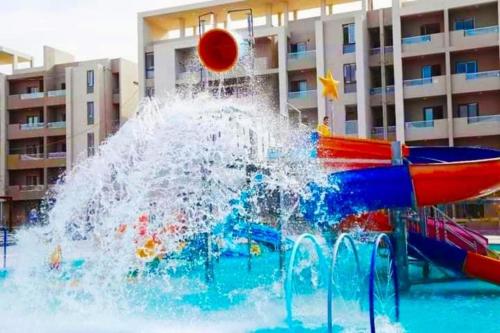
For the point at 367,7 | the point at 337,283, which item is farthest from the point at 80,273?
the point at 367,7

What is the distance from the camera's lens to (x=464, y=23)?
1230 inches

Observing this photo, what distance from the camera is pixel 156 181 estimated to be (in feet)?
31.1

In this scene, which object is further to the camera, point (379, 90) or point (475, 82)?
point (379, 90)

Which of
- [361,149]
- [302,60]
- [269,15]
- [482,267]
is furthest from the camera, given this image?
[269,15]

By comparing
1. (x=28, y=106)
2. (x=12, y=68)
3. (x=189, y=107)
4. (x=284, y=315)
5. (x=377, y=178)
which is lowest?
(x=284, y=315)

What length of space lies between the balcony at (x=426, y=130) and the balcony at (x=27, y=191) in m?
21.5

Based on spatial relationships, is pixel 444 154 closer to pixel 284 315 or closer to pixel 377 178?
pixel 377 178

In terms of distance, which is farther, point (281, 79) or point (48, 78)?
point (48, 78)

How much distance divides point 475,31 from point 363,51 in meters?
5.25

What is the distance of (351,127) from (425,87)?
398cm

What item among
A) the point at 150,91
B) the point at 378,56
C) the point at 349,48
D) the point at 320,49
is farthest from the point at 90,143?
the point at 378,56

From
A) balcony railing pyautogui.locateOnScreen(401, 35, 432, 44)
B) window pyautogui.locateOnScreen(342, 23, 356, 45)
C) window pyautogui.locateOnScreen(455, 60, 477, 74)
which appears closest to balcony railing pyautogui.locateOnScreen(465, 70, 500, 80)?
window pyautogui.locateOnScreen(455, 60, 477, 74)

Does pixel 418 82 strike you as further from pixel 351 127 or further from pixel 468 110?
pixel 351 127

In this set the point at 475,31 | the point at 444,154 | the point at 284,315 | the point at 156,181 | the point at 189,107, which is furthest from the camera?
the point at 475,31
